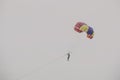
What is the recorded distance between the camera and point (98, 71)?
2.23m

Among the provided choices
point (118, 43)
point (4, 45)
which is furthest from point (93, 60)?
point (4, 45)

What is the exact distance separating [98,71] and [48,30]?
660mm

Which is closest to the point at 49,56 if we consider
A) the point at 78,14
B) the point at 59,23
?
the point at 59,23

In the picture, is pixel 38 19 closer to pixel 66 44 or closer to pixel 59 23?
pixel 59 23

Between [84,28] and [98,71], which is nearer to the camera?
[84,28]

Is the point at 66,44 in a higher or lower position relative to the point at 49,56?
higher

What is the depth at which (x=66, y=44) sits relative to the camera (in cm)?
219

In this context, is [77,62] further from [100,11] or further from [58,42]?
[100,11]

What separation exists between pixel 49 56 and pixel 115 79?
0.72 meters

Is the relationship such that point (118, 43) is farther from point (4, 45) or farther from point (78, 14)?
point (4, 45)

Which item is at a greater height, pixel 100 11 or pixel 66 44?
pixel 100 11

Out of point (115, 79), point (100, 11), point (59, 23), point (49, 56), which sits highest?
point (100, 11)

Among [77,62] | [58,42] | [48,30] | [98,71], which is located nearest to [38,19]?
[48,30]

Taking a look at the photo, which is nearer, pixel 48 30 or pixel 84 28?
pixel 84 28
